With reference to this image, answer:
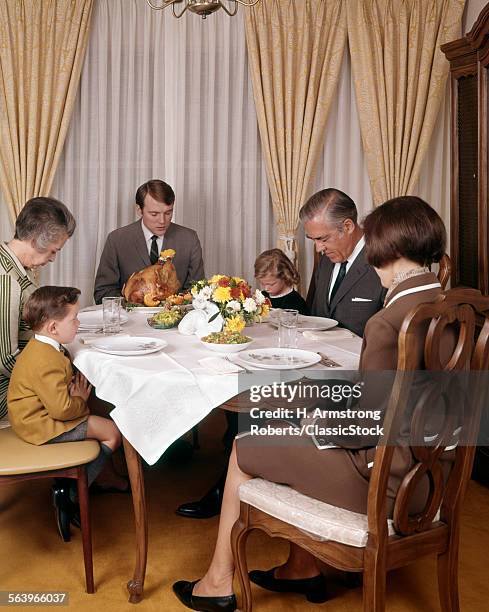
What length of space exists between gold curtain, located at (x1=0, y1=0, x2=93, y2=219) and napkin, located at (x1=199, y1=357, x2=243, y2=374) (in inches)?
105

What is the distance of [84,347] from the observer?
2.90 m

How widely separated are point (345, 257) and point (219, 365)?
121 centimetres

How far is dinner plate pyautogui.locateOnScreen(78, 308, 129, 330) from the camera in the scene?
3.30m

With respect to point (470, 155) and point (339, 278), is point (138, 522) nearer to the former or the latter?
point (339, 278)

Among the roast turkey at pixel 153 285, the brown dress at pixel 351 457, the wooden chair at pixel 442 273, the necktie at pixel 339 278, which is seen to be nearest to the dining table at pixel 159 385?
the brown dress at pixel 351 457

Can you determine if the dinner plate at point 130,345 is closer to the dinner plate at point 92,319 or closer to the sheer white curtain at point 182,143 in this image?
the dinner plate at point 92,319

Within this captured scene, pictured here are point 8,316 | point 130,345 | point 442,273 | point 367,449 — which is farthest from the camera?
point 442,273

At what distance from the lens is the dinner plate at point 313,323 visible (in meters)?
3.26

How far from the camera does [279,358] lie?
104 inches

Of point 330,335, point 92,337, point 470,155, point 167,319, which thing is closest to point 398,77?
point 470,155

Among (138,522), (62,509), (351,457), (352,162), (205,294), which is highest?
(352,162)

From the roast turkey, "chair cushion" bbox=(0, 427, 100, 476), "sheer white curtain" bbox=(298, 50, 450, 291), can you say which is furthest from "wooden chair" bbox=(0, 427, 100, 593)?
"sheer white curtain" bbox=(298, 50, 450, 291)

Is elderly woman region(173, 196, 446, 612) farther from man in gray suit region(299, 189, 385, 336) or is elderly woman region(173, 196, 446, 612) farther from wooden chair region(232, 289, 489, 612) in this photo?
man in gray suit region(299, 189, 385, 336)

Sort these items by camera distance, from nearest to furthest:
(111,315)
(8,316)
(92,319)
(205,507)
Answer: (8,316) → (111,315) → (205,507) → (92,319)
